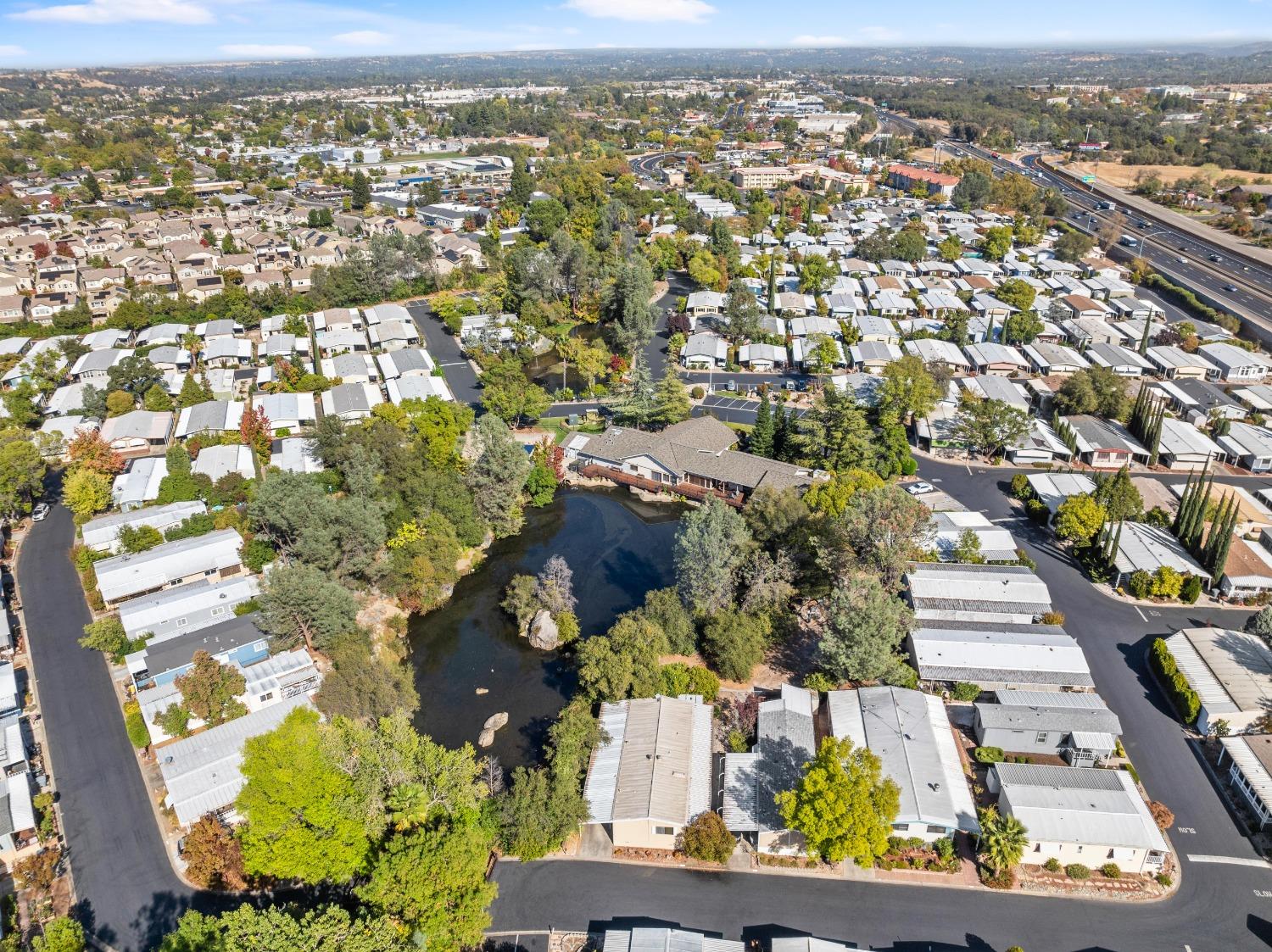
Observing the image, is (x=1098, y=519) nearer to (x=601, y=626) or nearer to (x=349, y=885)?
(x=601, y=626)

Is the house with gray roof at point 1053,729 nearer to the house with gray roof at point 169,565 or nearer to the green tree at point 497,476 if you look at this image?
the green tree at point 497,476

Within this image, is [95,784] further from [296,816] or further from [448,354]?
[448,354]

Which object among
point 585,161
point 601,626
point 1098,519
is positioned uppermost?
point 585,161

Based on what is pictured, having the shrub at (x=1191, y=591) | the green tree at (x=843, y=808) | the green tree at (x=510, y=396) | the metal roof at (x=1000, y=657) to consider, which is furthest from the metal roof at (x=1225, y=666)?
the green tree at (x=510, y=396)

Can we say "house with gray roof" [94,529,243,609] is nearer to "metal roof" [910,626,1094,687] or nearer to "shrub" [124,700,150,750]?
"shrub" [124,700,150,750]

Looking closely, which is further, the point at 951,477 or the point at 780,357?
the point at 780,357

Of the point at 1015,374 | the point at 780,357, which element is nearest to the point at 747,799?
the point at 780,357

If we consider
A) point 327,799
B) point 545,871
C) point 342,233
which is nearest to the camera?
point 327,799
